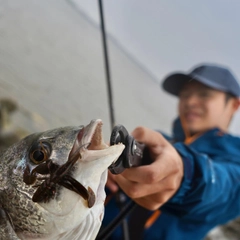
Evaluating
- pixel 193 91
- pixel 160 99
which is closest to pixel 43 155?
pixel 193 91

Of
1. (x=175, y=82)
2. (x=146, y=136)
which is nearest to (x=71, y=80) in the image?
(x=175, y=82)

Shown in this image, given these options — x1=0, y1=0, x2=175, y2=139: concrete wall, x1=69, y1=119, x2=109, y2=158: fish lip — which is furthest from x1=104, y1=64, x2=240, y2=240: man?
x1=0, y1=0, x2=175, y2=139: concrete wall

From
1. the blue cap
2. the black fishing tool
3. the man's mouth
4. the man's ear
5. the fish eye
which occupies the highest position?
the fish eye

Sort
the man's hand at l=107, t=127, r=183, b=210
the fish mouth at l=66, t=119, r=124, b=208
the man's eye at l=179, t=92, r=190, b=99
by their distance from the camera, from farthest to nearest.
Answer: the man's eye at l=179, t=92, r=190, b=99, the man's hand at l=107, t=127, r=183, b=210, the fish mouth at l=66, t=119, r=124, b=208

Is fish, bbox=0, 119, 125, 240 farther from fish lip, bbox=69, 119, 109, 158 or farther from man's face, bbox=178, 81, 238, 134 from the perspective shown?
man's face, bbox=178, 81, 238, 134

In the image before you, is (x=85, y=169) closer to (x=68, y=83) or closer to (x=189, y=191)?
(x=189, y=191)

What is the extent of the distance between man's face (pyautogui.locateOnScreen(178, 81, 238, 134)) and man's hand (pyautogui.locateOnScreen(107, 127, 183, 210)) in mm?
889

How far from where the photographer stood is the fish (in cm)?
51

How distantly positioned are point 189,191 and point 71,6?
3.30 ft

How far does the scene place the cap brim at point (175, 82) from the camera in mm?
1954

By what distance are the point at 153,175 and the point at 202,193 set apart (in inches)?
15.4

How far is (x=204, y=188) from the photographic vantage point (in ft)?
3.34

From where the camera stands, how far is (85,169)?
0.51m

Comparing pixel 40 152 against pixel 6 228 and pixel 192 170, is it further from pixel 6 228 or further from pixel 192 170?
pixel 192 170
